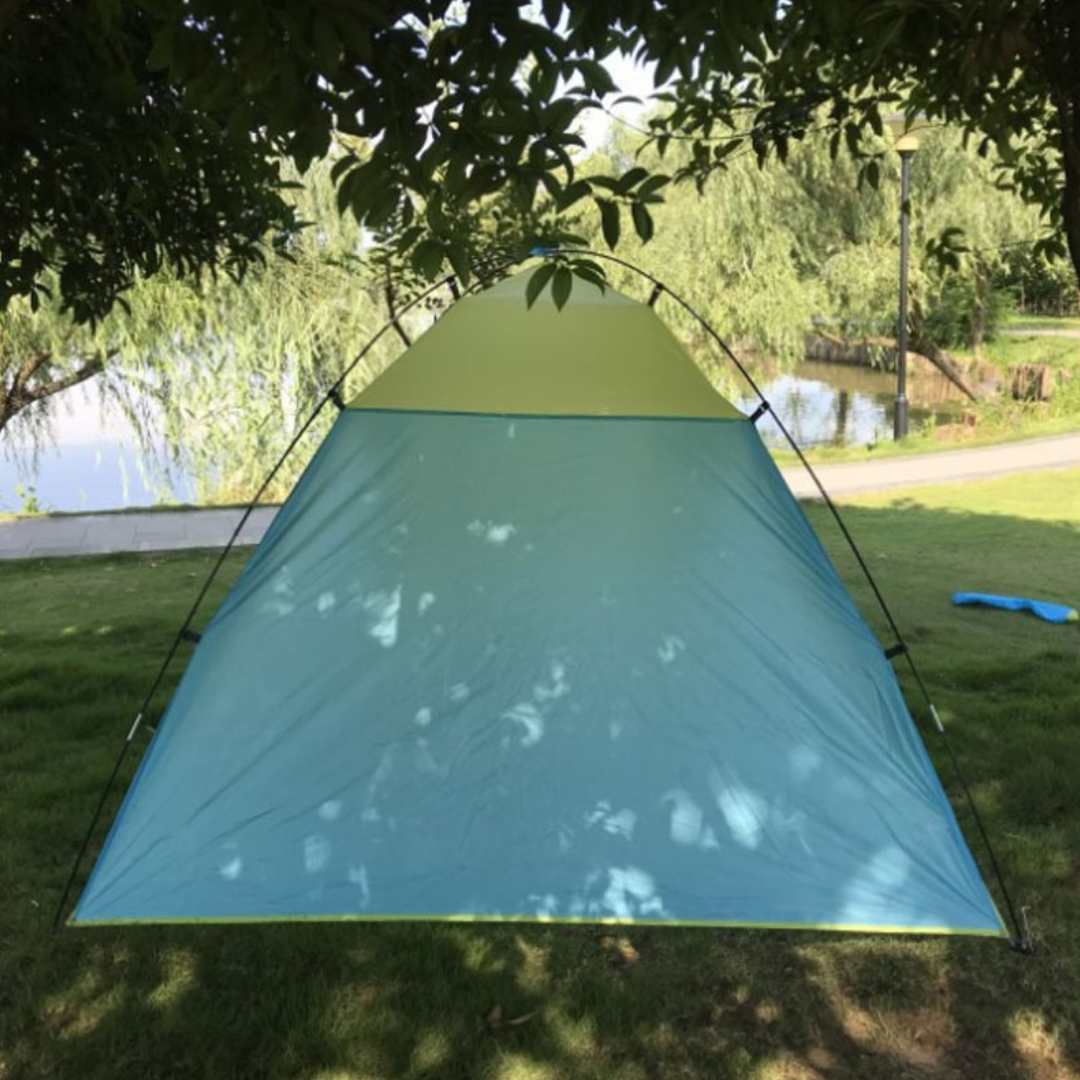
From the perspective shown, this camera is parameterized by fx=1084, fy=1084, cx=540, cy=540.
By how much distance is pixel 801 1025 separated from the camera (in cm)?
252

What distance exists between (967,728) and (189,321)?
9479 millimetres

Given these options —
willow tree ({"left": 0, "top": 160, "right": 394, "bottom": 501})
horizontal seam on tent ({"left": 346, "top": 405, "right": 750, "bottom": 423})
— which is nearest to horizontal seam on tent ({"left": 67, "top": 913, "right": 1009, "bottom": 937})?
horizontal seam on tent ({"left": 346, "top": 405, "right": 750, "bottom": 423})

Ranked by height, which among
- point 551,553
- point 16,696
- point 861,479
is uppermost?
point 551,553

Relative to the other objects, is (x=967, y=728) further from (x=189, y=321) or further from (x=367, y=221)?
(x=189, y=321)

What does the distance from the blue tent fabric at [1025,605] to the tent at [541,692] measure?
3822 mm

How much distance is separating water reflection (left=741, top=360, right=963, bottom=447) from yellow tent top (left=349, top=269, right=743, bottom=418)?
Result: 13969 mm

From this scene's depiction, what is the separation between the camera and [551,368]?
335cm

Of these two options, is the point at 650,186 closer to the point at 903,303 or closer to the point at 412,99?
the point at 412,99

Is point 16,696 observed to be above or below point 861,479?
above

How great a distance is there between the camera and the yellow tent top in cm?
333

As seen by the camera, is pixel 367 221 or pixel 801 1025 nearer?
pixel 367 221

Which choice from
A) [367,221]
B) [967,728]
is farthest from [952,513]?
[367,221]

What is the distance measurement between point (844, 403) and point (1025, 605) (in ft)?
54.2

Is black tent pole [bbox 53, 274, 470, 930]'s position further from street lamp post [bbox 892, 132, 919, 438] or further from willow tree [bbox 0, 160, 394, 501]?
street lamp post [bbox 892, 132, 919, 438]
